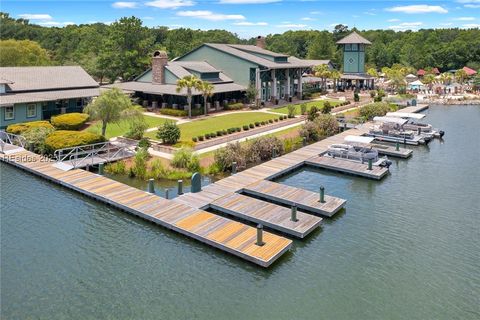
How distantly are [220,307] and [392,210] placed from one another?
1399cm

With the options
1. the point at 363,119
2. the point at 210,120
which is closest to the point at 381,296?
the point at 210,120

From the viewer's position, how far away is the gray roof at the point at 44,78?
46750mm

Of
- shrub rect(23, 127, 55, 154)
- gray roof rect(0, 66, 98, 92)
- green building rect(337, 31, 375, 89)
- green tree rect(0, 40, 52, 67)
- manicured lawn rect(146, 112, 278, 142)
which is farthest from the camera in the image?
green building rect(337, 31, 375, 89)

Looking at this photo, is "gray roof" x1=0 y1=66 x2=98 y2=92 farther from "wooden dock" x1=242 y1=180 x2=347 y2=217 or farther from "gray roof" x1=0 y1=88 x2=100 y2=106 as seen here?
"wooden dock" x1=242 y1=180 x2=347 y2=217

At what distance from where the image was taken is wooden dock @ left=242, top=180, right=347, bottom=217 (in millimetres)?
24781

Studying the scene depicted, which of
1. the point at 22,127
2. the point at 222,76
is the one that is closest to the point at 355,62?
the point at 222,76

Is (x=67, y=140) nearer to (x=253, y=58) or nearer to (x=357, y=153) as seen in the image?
(x=357, y=153)

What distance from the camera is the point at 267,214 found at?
23.7 m

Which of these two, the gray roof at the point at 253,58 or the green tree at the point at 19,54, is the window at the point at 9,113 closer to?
the gray roof at the point at 253,58

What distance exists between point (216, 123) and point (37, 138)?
1928cm

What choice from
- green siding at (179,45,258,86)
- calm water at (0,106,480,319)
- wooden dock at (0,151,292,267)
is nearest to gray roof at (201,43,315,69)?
green siding at (179,45,258,86)

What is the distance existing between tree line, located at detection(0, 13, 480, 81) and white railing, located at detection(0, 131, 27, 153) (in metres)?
36.1

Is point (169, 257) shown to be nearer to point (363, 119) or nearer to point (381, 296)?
point (381, 296)

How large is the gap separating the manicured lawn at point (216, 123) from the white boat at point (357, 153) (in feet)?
42.8
